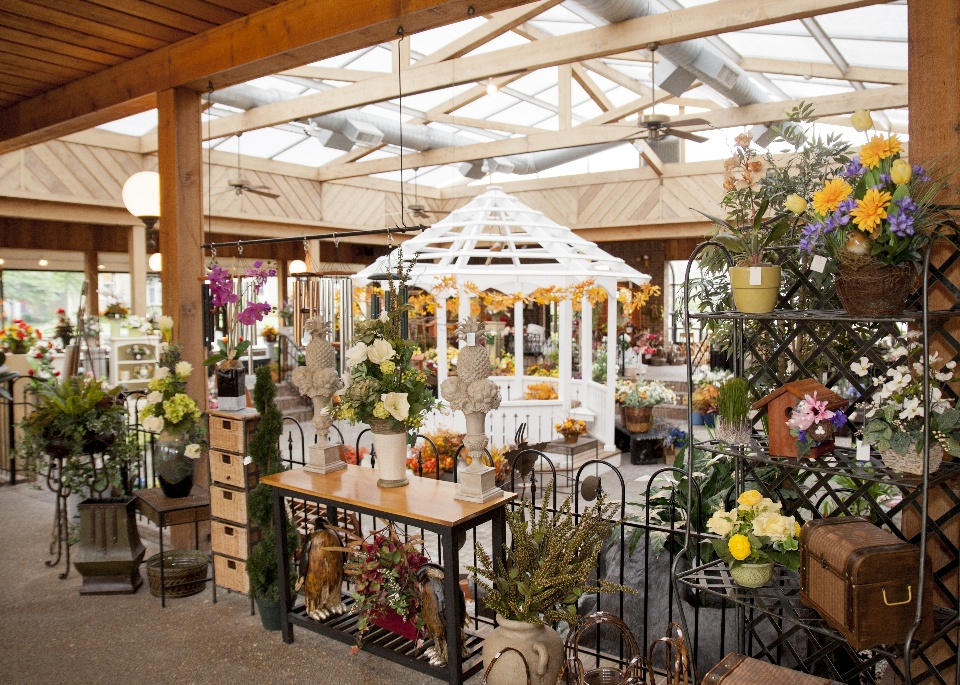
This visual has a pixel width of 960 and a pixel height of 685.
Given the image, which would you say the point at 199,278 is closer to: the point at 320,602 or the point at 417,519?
the point at 320,602

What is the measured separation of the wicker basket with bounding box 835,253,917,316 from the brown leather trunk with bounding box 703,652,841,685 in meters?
1.05

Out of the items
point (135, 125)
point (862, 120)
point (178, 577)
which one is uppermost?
point (135, 125)

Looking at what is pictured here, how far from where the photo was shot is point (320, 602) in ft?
10.7

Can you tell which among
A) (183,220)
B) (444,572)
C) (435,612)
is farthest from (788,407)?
(183,220)

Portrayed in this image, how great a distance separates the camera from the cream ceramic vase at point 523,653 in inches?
98.3

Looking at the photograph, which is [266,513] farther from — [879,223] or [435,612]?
[879,223]

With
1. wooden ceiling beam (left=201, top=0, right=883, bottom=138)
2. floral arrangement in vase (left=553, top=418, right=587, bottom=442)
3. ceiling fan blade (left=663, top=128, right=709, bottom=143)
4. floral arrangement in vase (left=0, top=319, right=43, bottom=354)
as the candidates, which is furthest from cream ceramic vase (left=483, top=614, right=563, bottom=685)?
floral arrangement in vase (left=0, top=319, right=43, bottom=354)

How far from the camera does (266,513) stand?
351 centimetres

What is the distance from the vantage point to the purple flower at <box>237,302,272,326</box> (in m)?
3.80

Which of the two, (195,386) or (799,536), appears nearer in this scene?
(799,536)

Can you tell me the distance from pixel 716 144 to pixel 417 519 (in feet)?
33.1

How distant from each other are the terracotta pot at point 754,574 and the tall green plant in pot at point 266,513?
6.80 feet

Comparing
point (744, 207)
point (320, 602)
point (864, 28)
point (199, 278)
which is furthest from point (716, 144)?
point (320, 602)

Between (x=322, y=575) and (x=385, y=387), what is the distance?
37.1 inches
